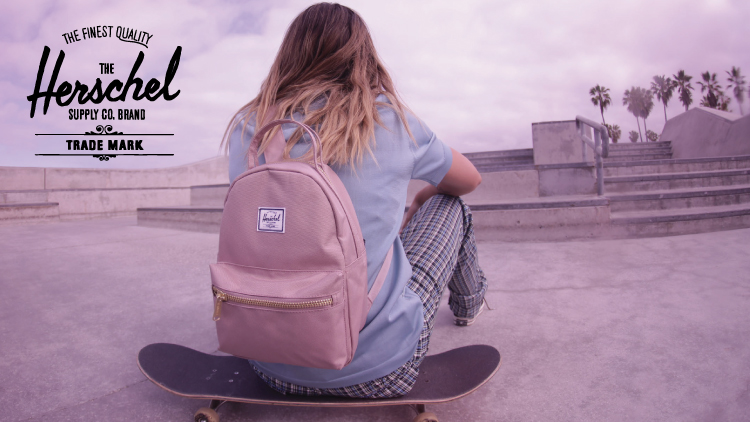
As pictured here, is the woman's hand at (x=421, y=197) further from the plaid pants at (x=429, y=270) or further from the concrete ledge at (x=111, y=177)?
the concrete ledge at (x=111, y=177)

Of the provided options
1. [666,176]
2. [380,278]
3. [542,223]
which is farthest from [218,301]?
[666,176]

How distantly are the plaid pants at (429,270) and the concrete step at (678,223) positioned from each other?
252 cm

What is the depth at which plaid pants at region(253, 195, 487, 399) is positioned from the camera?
1086mm

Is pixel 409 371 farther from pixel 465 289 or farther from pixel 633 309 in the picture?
pixel 633 309

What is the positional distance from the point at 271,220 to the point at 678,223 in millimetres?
4018

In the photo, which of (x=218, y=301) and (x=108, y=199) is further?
(x=108, y=199)

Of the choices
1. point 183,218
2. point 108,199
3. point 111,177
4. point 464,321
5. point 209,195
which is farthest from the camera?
point 111,177

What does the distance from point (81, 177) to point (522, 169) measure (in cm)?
913

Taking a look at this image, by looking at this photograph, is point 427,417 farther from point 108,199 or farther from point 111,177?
point 111,177

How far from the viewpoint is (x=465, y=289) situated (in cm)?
179

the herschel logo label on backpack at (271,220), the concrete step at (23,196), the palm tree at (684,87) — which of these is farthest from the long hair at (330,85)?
the palm tree at (684,87)

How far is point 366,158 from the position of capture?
1.01m

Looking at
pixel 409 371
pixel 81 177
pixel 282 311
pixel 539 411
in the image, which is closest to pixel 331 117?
pixel 282 311

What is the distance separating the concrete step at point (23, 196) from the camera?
775 centimetres
